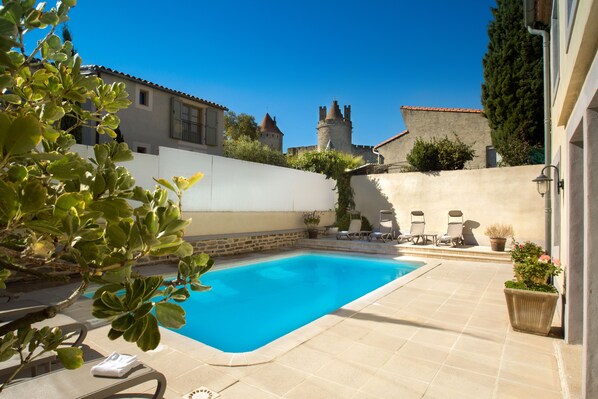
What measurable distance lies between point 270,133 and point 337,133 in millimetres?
10638

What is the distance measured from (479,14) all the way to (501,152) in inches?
286

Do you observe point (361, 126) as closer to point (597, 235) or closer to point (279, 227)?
point (279, 227)

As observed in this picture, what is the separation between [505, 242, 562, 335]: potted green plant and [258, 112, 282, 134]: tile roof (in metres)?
44.7

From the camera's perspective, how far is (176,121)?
55.0 feet

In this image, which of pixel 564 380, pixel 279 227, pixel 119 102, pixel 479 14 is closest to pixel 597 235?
pixel 564 380

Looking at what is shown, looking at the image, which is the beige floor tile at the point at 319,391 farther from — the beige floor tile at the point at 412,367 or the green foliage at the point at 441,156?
the green foliage at the point at 441,156

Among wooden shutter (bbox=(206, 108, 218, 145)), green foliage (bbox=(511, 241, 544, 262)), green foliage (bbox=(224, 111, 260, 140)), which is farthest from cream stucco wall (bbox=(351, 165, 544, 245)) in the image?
green foliage (bbox=(224, 111, 260, 140))

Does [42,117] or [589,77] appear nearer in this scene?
[42,117]

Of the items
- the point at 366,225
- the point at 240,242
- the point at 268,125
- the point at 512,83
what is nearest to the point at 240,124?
the point at 268,125

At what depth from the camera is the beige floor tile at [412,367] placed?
3.28m

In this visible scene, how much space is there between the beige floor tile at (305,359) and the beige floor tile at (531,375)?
178 centimetres

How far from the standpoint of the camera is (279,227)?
13.2 meters

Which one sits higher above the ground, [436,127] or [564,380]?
[436,127]

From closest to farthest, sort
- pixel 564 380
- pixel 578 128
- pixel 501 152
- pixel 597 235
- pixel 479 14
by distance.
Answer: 1. pixel 597 235
2. pixel 564 380
3. pixel 578 128
4. pixel 501 152
5. pixel 479 14
